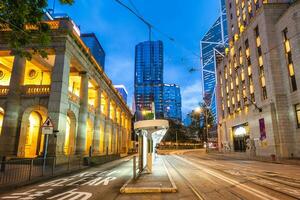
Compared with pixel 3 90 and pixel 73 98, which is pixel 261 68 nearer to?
pixel 73 98

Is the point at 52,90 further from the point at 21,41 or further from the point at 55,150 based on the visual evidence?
the point at 21,41

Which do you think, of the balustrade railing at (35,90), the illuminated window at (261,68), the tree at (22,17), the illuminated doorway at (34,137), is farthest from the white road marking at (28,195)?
the illuminated window at (261,68)

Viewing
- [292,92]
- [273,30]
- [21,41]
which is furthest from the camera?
[273,30]

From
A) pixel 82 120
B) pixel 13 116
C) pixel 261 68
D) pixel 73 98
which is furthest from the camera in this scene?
pixel 261 68

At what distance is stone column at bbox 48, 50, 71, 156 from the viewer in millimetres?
19703

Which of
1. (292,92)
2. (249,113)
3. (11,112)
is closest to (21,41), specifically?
(11,112)

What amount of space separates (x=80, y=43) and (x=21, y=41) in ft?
56.1

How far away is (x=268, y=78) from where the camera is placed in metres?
35.8

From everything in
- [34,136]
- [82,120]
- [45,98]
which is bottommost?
[34,136]

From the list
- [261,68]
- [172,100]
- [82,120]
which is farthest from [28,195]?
[172,100]

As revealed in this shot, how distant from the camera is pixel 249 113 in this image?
44094mm

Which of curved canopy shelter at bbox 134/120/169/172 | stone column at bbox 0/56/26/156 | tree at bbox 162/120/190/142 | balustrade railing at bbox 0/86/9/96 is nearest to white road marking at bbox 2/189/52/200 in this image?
curved canopy shelter at bbox 134/120/169/172

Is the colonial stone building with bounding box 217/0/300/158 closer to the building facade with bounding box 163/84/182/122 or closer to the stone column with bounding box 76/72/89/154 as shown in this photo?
the stone column with bounding box 76/72/89/154

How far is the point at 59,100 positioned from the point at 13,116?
4.62 metres
